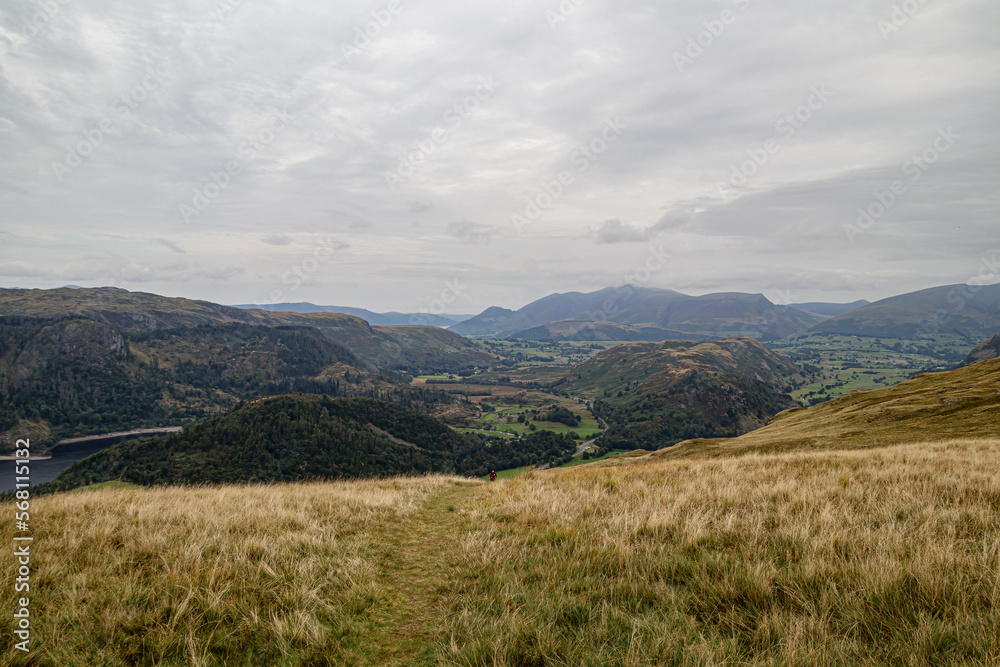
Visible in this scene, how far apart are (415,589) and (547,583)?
2481mm

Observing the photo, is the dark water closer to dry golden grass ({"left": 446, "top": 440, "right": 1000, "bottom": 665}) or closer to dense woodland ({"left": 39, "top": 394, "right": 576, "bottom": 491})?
dense woodland ({"left": 39, "top": 394, "right": 576, "bottom": 491})

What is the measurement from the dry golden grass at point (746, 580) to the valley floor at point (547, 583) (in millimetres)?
34

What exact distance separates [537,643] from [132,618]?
5159mm

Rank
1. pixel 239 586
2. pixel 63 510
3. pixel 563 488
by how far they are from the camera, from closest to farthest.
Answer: pixel 239 586
pixel 63 510
pixel 563 488

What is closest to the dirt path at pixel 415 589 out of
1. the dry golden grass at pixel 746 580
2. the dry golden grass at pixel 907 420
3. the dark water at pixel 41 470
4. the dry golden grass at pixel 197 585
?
the dry golden grass at pixel 197 585

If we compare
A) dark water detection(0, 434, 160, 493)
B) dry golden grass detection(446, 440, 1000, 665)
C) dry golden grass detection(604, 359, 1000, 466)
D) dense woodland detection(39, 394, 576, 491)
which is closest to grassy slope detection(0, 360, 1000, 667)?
dry golden grass detection(446, 440, 1000, 665)

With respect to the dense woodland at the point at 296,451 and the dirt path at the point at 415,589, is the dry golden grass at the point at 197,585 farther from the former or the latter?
the dense woodland at the point at 296,451

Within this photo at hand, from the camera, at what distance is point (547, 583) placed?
662 cm

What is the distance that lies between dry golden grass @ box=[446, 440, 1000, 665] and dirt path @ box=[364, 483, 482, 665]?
0.44 meters

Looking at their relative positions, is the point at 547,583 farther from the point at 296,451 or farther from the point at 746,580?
the point at 296,451

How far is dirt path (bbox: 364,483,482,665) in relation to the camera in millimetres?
5555

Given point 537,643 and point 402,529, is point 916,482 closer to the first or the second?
point 537,643

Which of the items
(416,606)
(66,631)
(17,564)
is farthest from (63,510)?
(416,606)

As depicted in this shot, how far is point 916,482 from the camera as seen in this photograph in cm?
1084
